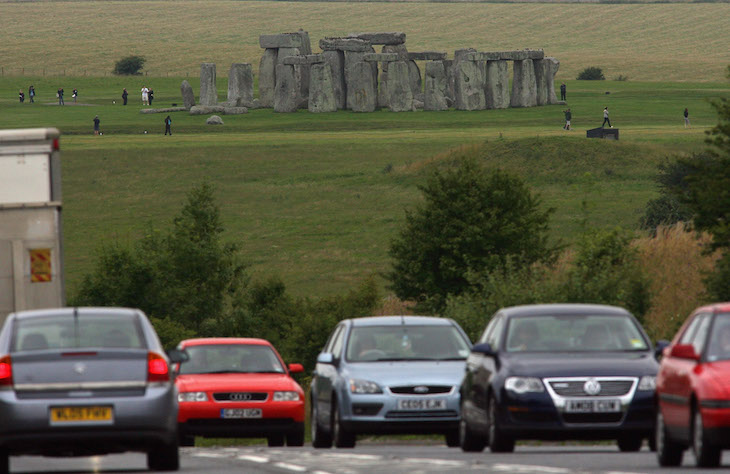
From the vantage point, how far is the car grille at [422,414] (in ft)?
60.1

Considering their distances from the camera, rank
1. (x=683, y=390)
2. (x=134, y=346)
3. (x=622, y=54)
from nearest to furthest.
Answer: (x=683, y=390)
(x=134, y=346)
(x=622, y=54)

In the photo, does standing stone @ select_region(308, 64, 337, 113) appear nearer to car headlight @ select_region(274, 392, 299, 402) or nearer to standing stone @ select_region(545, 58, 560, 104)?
standing stone @ select_region(545, 58, 560, 104)

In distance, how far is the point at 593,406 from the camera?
15781 millimetres

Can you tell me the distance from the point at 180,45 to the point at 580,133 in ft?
309

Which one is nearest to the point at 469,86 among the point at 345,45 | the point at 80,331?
the point at 345,45

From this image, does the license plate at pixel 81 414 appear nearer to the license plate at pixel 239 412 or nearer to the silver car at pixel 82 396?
the silver car at pixel 82 396

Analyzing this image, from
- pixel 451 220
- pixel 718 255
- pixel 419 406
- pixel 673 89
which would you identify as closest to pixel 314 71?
pixel 673 89

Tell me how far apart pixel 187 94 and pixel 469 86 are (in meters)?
18.6

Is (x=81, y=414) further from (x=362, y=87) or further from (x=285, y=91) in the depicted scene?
(x=285, y=91)

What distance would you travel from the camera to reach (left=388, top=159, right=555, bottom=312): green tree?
47125 millimetres

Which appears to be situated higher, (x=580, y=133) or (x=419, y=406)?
(x=580, y=133)

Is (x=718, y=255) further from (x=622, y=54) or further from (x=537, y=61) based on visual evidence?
(x=622, y=54)

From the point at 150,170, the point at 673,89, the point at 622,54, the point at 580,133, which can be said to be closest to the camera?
the point at 150,170

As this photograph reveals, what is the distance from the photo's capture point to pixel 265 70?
4373 inches
